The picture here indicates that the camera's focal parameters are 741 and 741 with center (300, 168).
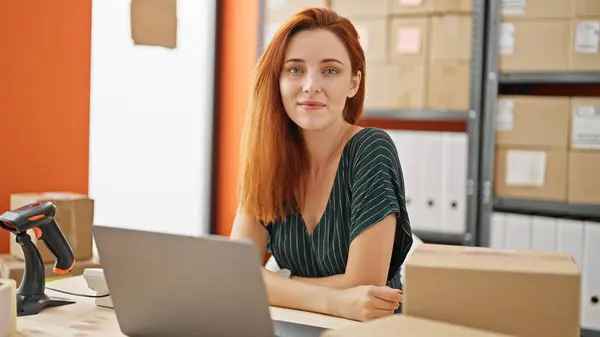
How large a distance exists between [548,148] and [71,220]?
6.47 feet

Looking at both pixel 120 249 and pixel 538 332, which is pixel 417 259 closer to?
pixel 538 332

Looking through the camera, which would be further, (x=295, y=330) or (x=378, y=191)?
(x=378, y=191)

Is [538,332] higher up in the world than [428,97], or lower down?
Answer: lower down

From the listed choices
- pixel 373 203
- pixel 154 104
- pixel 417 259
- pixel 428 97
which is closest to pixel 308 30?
pixel 373 203

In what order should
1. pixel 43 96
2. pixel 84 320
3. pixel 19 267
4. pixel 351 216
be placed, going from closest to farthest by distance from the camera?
pixel 84 320, pixel 351 216, pixel 19 267, pixel 43 96

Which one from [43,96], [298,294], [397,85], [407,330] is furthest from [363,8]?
[407,330]

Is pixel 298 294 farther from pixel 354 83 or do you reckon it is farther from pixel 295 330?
pixel 354 83

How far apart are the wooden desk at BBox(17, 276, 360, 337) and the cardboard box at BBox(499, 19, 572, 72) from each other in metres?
2.02

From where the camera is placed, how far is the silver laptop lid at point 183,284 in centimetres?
104

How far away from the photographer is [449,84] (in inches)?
127

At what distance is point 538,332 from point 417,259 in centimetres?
20

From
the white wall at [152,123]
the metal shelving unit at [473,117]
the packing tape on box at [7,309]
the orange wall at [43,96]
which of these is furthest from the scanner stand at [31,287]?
the metal shelving unit at [473,117]

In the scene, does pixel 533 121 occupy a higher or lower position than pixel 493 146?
higher

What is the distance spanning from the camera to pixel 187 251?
3.55 feet
